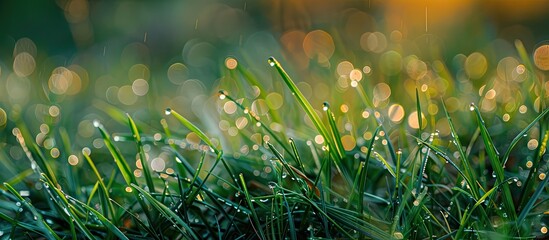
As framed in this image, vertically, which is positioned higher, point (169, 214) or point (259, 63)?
point (169, 214)

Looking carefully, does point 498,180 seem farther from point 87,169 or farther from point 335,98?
point 87,169

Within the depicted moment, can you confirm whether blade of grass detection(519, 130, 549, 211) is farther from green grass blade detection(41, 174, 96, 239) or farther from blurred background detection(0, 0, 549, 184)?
green grass blade detection(41, 174, 96, 239)

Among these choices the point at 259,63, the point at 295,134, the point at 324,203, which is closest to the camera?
the point at 324,203

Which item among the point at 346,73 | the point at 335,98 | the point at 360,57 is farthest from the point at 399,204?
the point at 360,57

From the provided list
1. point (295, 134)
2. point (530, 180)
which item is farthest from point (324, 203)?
point (295, 134)

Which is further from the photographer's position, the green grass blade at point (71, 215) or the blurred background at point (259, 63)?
the blurred background at point (259, 63)

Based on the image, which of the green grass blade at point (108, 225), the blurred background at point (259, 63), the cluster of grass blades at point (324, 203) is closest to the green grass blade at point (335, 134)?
the cluster of grass blades at point (324, 203)

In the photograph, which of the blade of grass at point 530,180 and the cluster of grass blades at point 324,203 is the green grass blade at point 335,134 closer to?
the cluster of grass blades at point 324,203

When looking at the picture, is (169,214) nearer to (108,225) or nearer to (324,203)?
(108,225)
